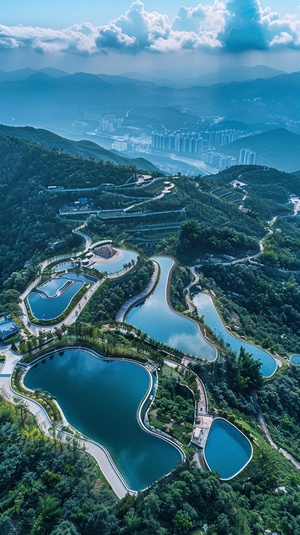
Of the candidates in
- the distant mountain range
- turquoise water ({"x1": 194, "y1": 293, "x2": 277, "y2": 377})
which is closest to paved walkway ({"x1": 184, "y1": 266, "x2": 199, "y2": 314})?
turquoise water ({"x1": 194, "y1": 293, "x2": 277, "y2": 377})

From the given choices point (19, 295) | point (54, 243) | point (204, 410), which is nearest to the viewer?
point (204, 410)

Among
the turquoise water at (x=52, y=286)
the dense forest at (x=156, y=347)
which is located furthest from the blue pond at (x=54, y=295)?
the dense forest at (x=156, y=347)

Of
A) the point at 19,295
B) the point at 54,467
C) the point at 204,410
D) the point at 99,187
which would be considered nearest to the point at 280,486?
the point at 204,410

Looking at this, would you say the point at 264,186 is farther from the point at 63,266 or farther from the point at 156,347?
the point at 156,347

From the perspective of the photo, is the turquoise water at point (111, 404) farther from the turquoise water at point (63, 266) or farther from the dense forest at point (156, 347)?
the turquoise water at point (63, 266)

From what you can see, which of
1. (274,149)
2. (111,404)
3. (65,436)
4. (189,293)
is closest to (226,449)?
(111,404)

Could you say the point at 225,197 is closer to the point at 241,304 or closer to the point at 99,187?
the point at 99,187

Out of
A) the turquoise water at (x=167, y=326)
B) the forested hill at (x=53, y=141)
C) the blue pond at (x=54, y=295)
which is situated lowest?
the turquoise water at (x=167, y=326)
